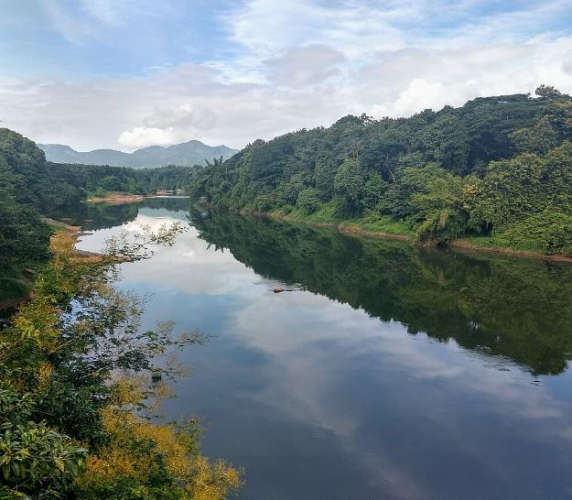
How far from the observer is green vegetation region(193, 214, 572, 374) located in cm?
3241

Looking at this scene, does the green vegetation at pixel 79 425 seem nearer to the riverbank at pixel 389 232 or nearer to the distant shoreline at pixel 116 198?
the riverbank at pixel 389 232

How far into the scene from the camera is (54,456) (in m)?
7.59

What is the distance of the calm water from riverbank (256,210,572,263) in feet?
12.3

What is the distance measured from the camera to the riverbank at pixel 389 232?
191 ft

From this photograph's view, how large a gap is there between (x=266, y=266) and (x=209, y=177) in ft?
289

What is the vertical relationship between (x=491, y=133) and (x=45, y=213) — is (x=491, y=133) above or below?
above

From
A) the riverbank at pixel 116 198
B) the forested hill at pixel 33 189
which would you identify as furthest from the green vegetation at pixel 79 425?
the riverbank at pixel 116 198

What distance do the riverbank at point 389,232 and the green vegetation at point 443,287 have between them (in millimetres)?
2553

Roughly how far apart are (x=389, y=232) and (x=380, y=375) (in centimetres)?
5178

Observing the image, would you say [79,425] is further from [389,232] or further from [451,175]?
[451,175]

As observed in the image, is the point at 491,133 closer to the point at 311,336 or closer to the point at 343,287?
the point at 343,287

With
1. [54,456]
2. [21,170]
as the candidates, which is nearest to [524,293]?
[54,456]

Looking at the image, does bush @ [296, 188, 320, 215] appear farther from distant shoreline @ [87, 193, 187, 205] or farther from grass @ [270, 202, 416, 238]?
distant shoreline @ [87, 193, 187, 205]

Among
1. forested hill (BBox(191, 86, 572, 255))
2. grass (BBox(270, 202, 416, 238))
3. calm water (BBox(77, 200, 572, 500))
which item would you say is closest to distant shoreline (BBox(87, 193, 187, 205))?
forested hill (BBox(191, 86, 572, 255))
